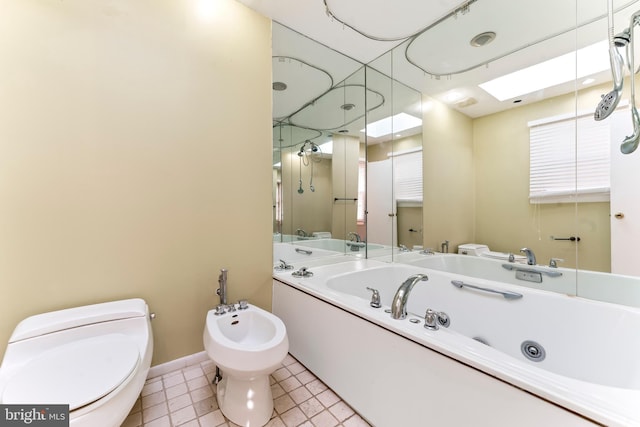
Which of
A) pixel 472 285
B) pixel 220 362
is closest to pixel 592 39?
pixel 472 285

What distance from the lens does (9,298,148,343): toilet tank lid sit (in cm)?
105

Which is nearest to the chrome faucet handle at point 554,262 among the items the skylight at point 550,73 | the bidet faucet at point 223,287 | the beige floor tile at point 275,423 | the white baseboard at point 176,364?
the skylight at point 550,73

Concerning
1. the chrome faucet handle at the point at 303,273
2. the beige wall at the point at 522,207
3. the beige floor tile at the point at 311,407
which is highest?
the beige wall at the point at 522,207

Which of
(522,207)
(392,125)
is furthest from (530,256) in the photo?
(392,125)

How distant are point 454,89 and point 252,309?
8.73 ft

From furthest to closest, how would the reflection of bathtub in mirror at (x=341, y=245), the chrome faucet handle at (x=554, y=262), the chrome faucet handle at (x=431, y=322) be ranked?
the reflection of bathtub in mirror at (x=341, y=245) → the chrome faucet handle at (x=554, y=262) → the chrome faucet handle at (x=431, y=322)

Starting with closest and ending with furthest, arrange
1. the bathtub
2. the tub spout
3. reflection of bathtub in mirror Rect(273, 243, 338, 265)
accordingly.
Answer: the bathtub, the tub spout, reflection of bathtub in mirror Rect(273, 243, 338, 265)

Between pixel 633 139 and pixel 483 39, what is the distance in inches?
47.9

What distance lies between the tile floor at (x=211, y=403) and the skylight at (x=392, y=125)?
230cm

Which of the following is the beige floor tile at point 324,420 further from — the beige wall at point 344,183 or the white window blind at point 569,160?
the white window blind at point 569,160

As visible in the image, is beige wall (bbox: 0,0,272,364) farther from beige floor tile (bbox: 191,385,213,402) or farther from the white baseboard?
beige floor tile (bbox: 191,385,213,402)

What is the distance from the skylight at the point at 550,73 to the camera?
1539 mm

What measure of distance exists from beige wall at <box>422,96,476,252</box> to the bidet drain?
1042mm

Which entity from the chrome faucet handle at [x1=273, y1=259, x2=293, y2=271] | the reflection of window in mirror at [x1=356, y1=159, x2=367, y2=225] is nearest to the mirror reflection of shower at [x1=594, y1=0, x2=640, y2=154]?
the reflection of window in mirror at [x1=356, y1=159, x2=367, y2=225]
